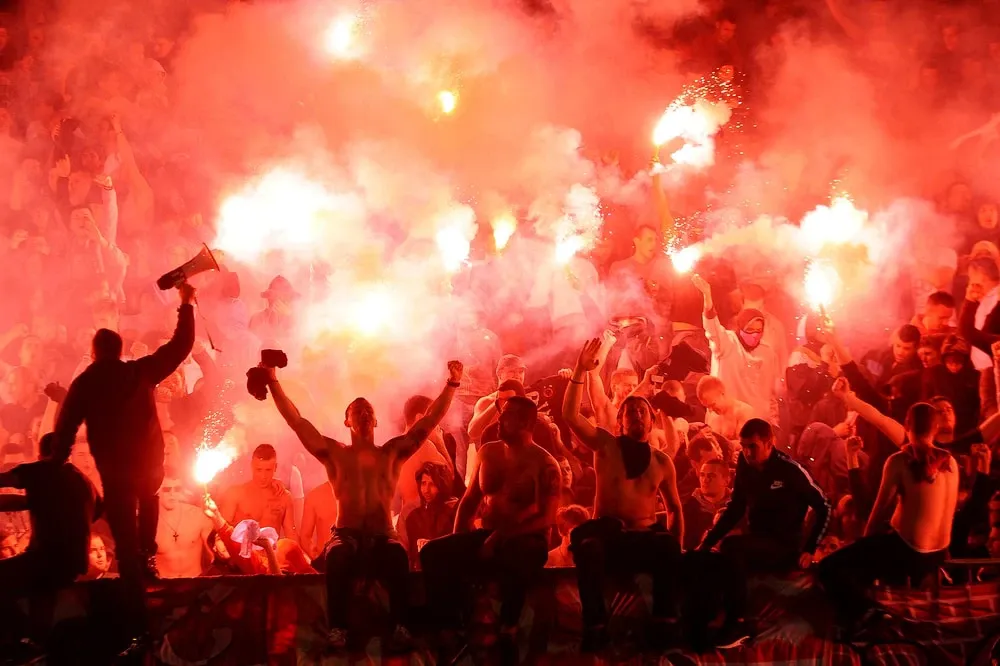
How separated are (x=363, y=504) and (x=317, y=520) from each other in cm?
182

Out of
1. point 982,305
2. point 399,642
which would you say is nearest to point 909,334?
point 982,305

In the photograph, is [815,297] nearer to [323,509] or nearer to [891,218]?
[891,218]

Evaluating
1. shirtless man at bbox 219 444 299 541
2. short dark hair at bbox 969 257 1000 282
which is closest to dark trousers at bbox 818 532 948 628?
short dark hair at bbox 969 257 1000 282

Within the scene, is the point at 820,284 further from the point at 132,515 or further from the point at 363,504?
the point at 132,515

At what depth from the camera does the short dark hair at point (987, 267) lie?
10.4 meters

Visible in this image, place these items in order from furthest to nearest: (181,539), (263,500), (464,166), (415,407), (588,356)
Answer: (464,166) < (415,407) < (263,500) < (181,539) < (588,356)

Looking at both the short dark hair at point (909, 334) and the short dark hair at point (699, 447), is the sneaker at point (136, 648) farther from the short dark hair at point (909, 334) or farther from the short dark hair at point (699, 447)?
the short dark hair at point (909, 334)

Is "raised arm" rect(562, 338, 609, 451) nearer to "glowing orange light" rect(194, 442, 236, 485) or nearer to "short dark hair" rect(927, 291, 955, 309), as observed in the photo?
"glowing orange light" rect(194, 442, 236, 485)

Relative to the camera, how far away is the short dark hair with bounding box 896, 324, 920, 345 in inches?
398

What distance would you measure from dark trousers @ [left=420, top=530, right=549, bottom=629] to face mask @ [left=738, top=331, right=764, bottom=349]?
4184mm

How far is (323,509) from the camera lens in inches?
365

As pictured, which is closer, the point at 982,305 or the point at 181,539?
the point at 181,539

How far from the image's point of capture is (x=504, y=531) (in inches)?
292

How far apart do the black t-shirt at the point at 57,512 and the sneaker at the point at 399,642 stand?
2.35m
